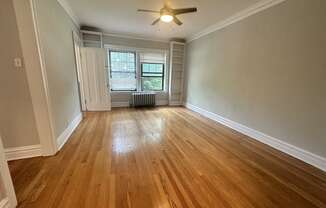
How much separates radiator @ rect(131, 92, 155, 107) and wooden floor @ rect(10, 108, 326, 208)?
2523mm

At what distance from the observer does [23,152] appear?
2055 millimetres

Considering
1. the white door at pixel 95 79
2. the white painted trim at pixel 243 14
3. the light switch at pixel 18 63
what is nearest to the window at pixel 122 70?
the white door at pixel 95 79

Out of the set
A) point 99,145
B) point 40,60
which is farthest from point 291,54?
point 40,60

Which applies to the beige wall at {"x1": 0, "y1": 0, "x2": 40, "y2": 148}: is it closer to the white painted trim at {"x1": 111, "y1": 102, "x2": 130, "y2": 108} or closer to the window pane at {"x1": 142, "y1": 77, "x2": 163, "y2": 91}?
the white painted trim at {"x1": 111, "y1": 102, "x2": 130, "y2": 108}

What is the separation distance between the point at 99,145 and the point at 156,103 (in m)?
3.54

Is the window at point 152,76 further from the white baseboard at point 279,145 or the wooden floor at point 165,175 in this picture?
the wooden floor at point 165,175

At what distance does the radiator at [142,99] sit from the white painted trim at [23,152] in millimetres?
3414

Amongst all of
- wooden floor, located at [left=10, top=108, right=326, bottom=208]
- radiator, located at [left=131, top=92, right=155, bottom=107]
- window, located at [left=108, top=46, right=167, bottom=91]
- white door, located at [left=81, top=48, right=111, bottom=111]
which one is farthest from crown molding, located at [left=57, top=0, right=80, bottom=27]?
radiator, located at [left=131, top=92, right=155, bottom=107]

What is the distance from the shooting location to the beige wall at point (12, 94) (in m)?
1.76

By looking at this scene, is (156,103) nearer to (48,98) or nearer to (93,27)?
(93,27)

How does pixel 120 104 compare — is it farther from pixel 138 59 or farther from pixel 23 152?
pixel 23 152

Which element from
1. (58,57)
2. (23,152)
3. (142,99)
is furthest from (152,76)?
(23,152)

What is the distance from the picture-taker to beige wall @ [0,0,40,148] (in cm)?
176

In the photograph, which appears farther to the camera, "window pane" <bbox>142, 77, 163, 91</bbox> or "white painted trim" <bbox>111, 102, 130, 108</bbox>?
"window pane" <bbox>142, 77, 163, 91</bbox>
